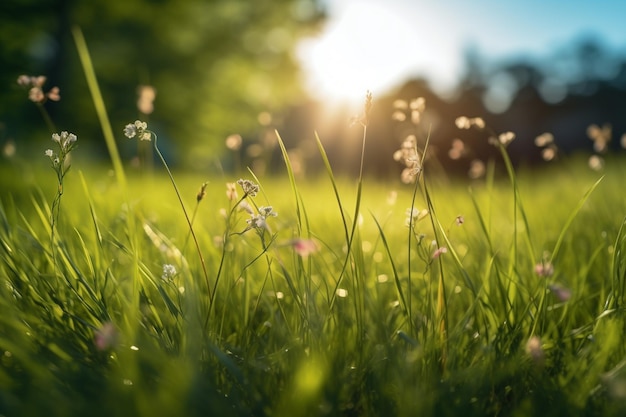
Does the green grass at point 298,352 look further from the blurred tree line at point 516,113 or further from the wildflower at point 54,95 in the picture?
the blurred tree line at point 516,113

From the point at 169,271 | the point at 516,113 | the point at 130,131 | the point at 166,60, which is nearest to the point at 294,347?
the point at 169,271

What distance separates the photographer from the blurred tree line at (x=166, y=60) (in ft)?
36.4

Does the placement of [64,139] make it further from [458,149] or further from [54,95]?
[458,149]

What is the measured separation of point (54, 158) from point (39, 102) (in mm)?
540

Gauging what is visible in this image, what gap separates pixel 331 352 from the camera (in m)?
1.12

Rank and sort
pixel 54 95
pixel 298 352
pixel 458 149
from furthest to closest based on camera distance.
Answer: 1. pixel 458 149
2. pixel 54 95
3. pixel 298 352

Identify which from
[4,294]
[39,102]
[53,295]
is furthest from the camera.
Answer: [39,102]

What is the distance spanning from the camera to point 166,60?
13.7 metres

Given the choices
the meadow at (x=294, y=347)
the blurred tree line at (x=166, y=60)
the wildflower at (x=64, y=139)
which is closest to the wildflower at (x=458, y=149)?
the meadow at (x=294, y=347)

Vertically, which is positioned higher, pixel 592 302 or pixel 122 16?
pixel 122 16

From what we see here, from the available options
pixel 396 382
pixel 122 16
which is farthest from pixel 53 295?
pixel 122 16

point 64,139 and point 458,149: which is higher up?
point 64,139

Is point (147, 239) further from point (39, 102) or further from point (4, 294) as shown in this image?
point (4, 294)

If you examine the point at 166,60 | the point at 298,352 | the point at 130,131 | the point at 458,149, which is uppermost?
the point at 166,60
